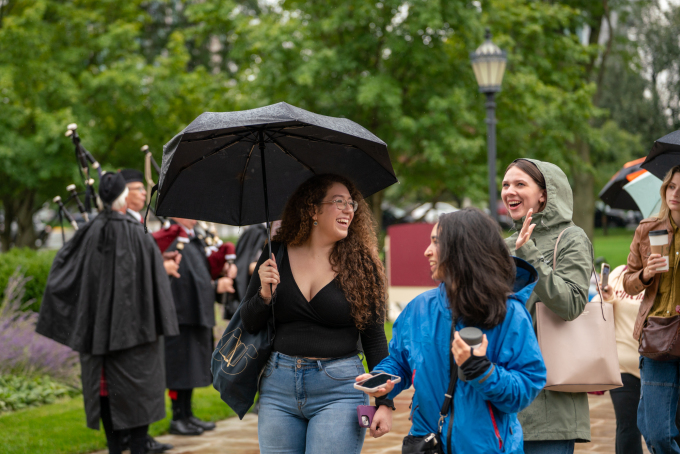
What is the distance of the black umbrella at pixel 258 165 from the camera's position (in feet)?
12.0

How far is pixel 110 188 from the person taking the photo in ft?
20.1

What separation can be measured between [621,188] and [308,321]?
12.0 ft

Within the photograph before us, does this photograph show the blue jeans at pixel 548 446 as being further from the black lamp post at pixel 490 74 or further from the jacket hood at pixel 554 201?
the black lamp post at pixel 490 74

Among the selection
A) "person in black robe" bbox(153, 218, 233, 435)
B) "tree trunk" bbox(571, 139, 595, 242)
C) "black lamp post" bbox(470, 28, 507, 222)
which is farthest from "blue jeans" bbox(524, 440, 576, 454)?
"tree trunk" bbox(571, 139, 595, 242)

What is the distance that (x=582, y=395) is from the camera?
11.7ft

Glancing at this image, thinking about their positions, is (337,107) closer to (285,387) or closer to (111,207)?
(111,207)

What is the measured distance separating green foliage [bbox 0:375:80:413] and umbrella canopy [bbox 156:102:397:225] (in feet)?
17.3

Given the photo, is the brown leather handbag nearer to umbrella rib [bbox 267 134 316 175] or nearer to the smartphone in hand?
the smartphone in hand

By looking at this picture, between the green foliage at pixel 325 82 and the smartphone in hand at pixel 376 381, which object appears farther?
the green foliage at pixel 325 82

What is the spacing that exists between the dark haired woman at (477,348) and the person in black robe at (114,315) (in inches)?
147

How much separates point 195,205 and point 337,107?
44.9 ft

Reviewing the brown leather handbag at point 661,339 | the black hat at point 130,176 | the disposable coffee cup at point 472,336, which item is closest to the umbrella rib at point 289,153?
the disposable coffee cup at point 472,336

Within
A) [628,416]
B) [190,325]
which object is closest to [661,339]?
[628,416]

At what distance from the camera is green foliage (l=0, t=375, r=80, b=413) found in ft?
26.6
